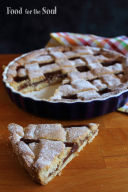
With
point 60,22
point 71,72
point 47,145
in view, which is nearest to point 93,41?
point 71,72

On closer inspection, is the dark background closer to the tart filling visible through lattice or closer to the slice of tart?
the tart filling visible through lattice

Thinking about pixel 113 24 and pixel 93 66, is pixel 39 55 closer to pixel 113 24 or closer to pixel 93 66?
pixel 93 66

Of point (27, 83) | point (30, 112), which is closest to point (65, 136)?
point (30, 112)

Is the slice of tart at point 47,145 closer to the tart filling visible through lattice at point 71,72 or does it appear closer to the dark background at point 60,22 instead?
the tart filling visible through lattice at point 71,72

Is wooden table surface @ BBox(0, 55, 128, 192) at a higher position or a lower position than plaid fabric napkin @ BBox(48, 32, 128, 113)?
lower

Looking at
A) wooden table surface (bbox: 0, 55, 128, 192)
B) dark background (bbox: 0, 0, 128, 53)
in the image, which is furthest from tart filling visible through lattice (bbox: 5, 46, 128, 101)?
dark background (bbox: 0, 0, 128, 53)

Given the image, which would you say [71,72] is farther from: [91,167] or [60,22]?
[60,22]
